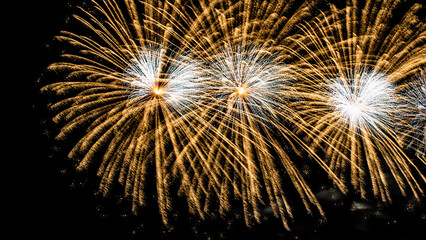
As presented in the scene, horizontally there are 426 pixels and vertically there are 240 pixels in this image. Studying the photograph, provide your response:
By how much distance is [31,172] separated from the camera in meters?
3.76

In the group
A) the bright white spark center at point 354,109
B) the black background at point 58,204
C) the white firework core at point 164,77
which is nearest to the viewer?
the white firework core at point 164,77

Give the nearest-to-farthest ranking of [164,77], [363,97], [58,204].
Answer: [164,77]
[363,97]
[58,204]

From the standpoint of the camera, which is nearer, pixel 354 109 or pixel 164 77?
pixel 164 77

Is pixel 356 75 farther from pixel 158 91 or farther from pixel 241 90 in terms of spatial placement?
pixel 158 91

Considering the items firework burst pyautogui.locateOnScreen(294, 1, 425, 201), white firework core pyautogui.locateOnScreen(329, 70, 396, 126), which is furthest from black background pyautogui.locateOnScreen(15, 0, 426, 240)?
white firework core pyautogui.locateOnScreen(329, 70, 396, 126)

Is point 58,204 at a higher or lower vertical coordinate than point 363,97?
lower

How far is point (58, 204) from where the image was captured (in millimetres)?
3936

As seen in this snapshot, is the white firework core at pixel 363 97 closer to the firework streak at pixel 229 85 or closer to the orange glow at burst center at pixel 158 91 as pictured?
the firework streak at pixel 229 85

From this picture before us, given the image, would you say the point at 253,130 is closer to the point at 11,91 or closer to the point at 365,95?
the point at 365,95

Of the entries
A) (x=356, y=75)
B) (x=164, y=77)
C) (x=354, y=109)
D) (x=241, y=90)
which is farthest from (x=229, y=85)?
(x=356, y=75)

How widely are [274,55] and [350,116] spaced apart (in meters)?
1.66

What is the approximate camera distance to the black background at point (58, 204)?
3289 millimetres

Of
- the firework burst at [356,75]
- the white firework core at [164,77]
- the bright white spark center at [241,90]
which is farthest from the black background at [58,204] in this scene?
the bright white spark center at [241,90]

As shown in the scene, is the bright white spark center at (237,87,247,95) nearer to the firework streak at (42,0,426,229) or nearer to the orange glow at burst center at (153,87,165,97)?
the firework streak at (42,0,426,229)
